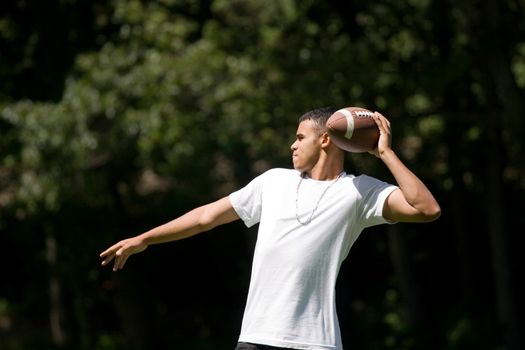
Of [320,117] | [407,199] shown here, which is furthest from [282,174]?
[407,199]

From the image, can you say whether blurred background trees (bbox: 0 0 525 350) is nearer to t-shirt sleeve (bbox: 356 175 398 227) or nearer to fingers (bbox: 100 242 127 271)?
fingers (bbox: 100 242 127 271)

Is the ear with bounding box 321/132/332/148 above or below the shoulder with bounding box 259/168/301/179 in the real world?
above

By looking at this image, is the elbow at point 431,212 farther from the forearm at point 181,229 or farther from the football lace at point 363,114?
the forearm at point 181,229

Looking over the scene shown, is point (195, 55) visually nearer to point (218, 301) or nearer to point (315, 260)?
point (218, 301)

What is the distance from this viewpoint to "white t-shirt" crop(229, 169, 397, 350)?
4.44 meters

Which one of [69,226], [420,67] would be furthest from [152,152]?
[420,67]

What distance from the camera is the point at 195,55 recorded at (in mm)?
12844

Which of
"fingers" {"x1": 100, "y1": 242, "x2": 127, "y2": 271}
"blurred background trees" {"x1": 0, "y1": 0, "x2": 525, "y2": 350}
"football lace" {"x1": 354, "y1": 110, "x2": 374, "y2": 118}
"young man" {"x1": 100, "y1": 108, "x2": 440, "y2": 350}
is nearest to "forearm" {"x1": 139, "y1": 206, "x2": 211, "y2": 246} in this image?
"fingers" {"x1": 100, "y1": 242, "x2": 127, "y2": 271}

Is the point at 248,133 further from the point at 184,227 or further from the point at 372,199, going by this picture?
the point at 372,199

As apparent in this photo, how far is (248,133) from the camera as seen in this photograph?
12742 millimetres

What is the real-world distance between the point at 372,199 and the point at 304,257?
0.39 metres

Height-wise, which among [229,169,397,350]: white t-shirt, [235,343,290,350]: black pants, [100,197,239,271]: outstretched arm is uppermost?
[100,197,239,271]: outstretched arm

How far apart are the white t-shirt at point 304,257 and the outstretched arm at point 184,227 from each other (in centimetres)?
22

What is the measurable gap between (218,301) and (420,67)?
5826 millimetres
